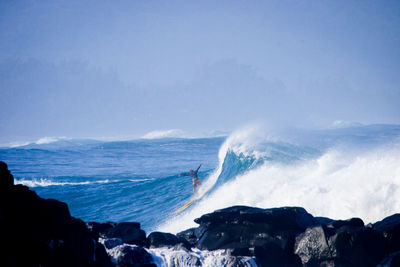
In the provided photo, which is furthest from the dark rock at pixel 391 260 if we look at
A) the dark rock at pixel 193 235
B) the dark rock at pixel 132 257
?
the dark rock at pixel 132 257

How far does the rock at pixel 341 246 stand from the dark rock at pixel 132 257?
3.24 m

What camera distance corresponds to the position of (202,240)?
25.5 ft

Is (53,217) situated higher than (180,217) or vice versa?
(53,217)

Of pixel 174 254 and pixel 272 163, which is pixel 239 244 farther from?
pixel 272 163

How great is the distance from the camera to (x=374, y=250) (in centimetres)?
662

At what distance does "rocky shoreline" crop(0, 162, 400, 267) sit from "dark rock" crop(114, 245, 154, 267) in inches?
0.7

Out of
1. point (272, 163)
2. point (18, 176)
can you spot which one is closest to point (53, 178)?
point (18, 176)

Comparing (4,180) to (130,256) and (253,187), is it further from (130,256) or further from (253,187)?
(253,187)

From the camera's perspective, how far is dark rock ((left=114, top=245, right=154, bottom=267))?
6051mm

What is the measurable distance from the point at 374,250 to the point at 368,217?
11.4 ft

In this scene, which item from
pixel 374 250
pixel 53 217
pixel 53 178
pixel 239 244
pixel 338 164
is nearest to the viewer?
pixel 53 217

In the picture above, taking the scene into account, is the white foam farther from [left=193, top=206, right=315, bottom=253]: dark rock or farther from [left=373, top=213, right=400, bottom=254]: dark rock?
[left=373, top=213, right=400, bottom=254]: dark rock

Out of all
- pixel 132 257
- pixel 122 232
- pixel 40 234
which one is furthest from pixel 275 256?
pixel 40 234

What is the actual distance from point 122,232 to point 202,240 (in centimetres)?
196
